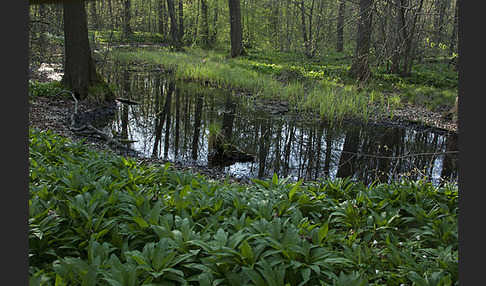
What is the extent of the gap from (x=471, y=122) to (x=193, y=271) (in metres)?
2.20

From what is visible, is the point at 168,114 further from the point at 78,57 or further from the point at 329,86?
the point at 329,86

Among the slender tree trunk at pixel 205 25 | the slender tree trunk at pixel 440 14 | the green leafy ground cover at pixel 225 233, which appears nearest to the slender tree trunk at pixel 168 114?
the green leafy ground cover at pixel 225 233

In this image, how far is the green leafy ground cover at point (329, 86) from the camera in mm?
10570

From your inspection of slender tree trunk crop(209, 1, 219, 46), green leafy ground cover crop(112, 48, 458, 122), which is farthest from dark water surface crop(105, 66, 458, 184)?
slender tree trunk crop(209, 1, 219, 46)

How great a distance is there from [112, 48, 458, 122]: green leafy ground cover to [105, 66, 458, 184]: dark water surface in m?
0.71

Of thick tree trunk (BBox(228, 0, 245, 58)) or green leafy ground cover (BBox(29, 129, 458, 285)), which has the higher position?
thick tree trunk (BBox(228, 0, 245, 58))

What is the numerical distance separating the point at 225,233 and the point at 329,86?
10423 millimetres

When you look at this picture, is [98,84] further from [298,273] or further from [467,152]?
[467,152]

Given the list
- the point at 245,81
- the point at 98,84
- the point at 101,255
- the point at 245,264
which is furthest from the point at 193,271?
the point at 245,81

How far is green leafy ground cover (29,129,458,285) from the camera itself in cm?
254

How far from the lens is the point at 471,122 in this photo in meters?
1.09

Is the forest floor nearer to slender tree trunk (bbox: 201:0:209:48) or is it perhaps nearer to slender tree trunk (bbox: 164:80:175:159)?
slender tree trunk (bbox: 164:80:175:159)

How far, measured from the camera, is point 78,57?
9508 millimetres

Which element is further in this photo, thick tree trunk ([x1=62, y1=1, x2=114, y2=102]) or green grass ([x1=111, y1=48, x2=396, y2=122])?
green grass ([x1=111, y1=48, x2=396, y2=122])
